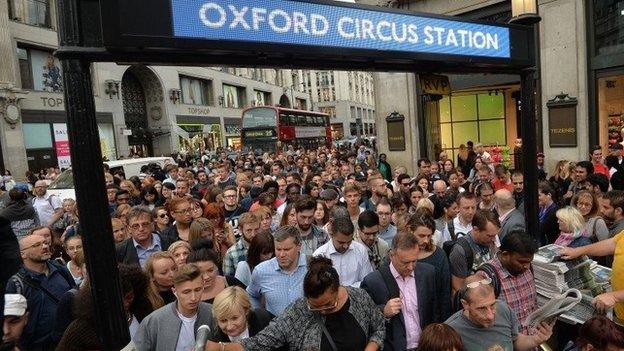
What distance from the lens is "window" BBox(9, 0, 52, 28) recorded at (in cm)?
2298

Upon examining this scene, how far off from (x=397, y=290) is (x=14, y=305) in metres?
2.80

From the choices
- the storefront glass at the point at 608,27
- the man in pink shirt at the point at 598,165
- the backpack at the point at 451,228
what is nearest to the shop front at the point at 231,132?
the storefront glass at the point at 608,27

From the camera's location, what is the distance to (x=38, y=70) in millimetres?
24516

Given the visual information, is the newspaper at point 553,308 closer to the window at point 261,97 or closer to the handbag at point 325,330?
the handbag at point 325,330

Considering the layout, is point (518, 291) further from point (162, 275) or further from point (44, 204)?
point (44, 204)

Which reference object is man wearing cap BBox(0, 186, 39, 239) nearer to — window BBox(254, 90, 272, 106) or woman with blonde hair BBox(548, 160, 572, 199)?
woman with blonde hair BBox(548, 160, 572, 199)

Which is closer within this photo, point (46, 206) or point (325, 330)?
point (325, 330)

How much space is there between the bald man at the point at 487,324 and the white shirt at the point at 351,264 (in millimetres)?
1289

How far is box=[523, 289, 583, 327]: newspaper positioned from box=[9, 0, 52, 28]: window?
2789 centimetres

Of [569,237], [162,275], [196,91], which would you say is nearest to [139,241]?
[162,275]

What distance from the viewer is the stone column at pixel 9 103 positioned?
69.3 ft

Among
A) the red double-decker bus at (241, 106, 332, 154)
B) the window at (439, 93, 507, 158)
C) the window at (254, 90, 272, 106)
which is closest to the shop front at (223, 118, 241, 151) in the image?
the window at (254, 90, 272, 106)

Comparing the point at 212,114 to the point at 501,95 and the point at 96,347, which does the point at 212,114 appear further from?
the point at 96,347

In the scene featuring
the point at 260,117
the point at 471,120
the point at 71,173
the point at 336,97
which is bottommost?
the point at 71,173
